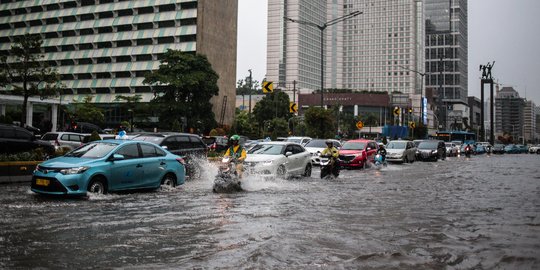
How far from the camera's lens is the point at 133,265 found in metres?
6.11

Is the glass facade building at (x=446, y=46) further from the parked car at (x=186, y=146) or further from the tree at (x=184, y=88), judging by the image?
the parked car at (x=186, y=146)

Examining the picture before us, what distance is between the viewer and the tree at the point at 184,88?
62.7 m

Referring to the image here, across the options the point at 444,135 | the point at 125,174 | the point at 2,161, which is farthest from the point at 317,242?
the point at 444,135

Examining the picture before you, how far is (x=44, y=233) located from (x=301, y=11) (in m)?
144

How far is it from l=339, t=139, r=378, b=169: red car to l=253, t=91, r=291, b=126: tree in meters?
70.4

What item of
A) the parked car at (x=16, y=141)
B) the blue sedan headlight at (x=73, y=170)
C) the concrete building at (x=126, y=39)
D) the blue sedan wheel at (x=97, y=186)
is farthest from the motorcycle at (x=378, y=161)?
the concrete building at (x=126, y=39)

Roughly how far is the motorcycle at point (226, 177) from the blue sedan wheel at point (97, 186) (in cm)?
324

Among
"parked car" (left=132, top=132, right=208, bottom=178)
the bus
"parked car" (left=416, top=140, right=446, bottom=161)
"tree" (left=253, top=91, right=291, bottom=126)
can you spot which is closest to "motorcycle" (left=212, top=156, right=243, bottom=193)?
"parked car" (left=132, top=132, right=208, bottom=178)

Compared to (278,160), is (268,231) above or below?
A: below

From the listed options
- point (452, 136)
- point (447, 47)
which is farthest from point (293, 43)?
point (452, 136)

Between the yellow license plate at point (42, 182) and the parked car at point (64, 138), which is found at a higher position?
the parked car at point (64, 138)

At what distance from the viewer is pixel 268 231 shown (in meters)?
8.51

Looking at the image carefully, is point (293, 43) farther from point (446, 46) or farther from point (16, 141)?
point (16, 141)

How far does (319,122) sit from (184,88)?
24324mm
